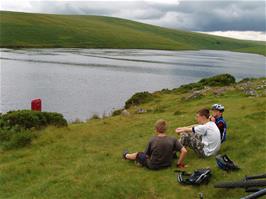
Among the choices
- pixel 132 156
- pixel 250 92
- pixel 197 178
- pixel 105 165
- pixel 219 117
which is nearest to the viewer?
pixel 197 178

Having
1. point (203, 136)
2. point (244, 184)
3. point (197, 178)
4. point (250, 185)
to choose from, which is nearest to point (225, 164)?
point (197, 178)

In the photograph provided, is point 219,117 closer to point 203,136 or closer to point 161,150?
point 203,136

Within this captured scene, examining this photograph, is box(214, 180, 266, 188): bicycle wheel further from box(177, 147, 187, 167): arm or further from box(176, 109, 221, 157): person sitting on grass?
box(176, 109, 221, 157): person sitting on grass

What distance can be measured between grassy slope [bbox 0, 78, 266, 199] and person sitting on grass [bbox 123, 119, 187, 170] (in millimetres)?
306

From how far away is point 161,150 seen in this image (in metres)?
13.3

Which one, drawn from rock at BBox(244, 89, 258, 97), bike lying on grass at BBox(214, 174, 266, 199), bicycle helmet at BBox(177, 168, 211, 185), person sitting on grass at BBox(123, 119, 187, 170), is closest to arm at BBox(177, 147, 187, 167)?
person sitting on grass at BBox(123, 119, 187, 170)

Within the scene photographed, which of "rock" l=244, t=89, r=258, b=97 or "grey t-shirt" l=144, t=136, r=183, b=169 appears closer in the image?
"grey t-shirt" l=144, t=136, r=183, b=169

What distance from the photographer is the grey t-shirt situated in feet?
43.5

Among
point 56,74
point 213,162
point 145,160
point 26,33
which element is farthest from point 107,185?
point 26,33

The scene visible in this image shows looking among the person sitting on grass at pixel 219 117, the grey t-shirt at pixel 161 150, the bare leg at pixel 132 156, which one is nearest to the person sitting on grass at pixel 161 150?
the grey t-shirt at pixel 161 150

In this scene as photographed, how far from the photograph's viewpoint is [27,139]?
18828 millimetres

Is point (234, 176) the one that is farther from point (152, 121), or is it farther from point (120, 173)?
point (152, 121)

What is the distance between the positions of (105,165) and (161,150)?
2.49m

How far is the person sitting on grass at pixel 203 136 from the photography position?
1386 centimetres
